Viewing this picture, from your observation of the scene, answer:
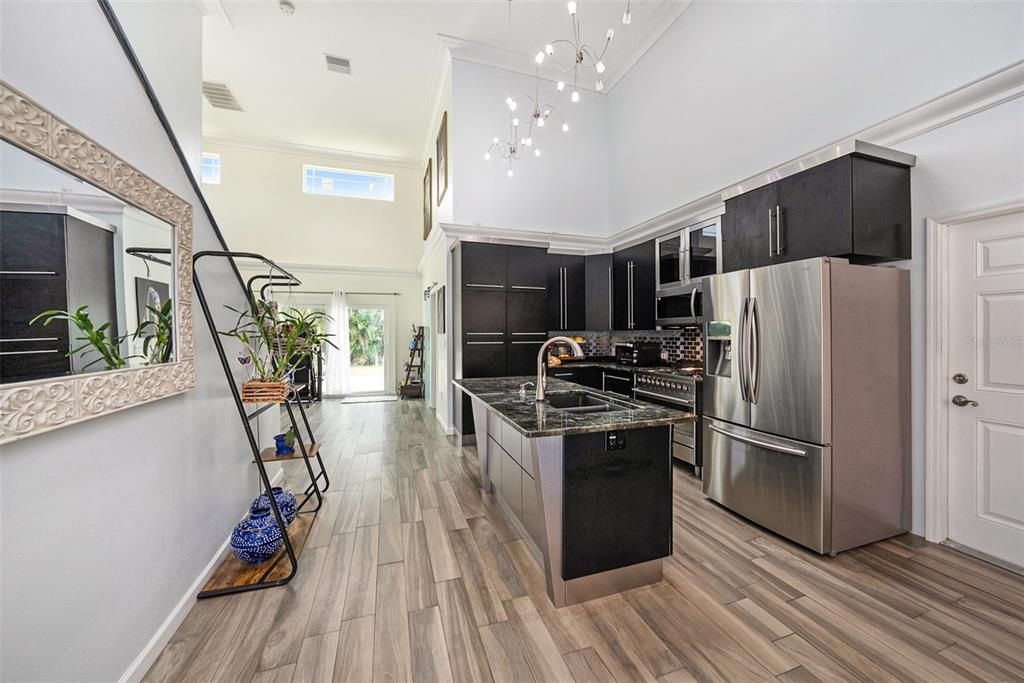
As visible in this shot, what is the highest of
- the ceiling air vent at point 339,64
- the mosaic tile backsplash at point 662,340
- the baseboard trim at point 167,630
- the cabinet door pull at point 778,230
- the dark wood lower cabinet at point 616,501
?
the ceiling air vent at point 339,64

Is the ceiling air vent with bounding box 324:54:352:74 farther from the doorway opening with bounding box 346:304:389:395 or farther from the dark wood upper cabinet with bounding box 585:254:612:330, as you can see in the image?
the doorway opening with bounding box 346:304:389:395

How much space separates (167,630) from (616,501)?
212 centimetres

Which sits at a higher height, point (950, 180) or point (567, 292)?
point (950, 180)

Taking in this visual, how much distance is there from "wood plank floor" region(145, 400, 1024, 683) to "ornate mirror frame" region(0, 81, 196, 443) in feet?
3.72

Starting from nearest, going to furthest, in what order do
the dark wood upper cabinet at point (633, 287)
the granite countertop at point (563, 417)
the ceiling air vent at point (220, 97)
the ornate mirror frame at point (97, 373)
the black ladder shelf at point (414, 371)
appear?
the ornate mirror frame at point (97, 373) < the granite countertop at point (563, 417) < the dark wood upper cabinet at point (633, 287) < the ceiling air vent at point (220, 97) < the black ladder shelf at point (414, 371)

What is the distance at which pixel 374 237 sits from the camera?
8.37m

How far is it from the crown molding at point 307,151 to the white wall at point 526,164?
12.9ft

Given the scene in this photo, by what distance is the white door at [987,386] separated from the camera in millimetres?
2115

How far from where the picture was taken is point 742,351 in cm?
268

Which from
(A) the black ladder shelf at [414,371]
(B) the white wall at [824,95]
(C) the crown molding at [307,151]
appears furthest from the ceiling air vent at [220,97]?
(B) the white wall at [824,95]

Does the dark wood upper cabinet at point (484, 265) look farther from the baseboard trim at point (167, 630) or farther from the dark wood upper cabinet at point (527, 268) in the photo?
the baseboard trim at point (167, 630)

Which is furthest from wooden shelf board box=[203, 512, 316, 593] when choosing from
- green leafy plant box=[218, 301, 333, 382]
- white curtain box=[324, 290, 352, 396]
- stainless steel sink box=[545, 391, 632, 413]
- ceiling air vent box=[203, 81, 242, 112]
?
ceiling air vent box=[203, 81, 242, 112]

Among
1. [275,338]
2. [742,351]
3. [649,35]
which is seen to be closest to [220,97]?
[275,338]

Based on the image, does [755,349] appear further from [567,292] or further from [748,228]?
[567,292]
